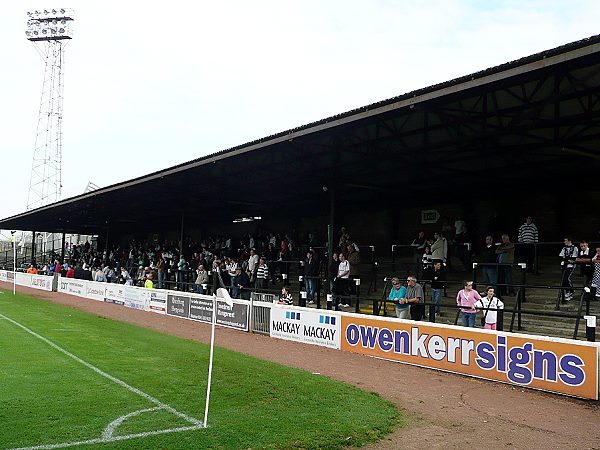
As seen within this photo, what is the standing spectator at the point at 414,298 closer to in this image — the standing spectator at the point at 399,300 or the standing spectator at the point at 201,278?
the standing spectator at the point at 399,300

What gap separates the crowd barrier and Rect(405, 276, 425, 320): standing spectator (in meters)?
1.53

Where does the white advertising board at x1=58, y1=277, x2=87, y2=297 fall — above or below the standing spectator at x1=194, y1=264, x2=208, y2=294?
below

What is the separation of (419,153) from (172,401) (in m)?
11.8

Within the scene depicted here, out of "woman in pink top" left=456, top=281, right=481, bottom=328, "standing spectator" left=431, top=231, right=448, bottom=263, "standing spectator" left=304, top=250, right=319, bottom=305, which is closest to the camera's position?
"woman in pink top" left=456, top=281, right=481, bottom=328

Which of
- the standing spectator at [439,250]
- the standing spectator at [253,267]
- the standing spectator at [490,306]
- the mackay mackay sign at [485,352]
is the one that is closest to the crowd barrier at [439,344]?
the mackay mackay sign at [485,352]

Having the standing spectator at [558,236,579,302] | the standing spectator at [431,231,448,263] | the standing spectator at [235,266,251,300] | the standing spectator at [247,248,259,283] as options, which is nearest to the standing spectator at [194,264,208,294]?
the standing spectator at [247,248,259,283]

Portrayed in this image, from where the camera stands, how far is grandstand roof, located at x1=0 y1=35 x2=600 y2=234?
1191 centimetres

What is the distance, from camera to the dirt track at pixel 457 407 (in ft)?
22.7

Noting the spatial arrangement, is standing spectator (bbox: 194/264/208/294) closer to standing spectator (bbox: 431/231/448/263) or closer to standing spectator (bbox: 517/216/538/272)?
standing spectator (bbox: 431/231/448/263)

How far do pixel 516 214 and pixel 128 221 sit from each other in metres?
30.0

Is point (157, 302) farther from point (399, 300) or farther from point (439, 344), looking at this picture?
point (439, 344)

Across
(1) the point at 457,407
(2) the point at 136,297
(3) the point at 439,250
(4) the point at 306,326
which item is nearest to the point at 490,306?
(3) the point at 439,250

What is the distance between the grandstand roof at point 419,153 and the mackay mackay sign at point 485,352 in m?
4.77

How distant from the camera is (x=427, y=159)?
1950 centimetres
